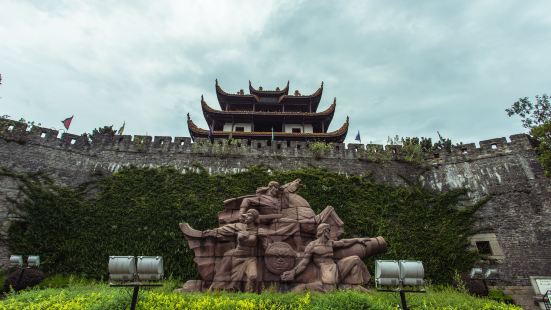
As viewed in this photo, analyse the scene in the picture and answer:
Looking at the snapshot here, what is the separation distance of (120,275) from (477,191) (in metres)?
14.2

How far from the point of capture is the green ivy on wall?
1170cm

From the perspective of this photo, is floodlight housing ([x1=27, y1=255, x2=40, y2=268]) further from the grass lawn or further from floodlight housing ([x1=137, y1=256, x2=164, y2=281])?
floodlight housing ([x1=137, y1=256, x2=164, y2=281])

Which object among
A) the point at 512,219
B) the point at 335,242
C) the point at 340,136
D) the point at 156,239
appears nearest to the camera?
the point at 335,242

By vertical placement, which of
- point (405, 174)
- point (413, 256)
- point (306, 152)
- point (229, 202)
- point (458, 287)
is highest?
point (306, 152)

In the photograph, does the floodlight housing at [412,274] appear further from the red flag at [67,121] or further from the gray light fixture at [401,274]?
the red flag at [67,121]

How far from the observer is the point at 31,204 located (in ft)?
40.7

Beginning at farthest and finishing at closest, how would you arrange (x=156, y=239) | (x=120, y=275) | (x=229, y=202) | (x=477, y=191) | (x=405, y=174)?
1. (x=405, y=174)
2. (x=477, y=191)
3. (x=156, y=239)
4. (x=229, y=202)
5. (x=120, y=275)

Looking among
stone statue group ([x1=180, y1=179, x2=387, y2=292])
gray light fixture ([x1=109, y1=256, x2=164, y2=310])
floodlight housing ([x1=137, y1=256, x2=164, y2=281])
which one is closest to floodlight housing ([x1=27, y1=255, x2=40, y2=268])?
stone statue group ([x1=180, y1=179, x2=387, y2=292])

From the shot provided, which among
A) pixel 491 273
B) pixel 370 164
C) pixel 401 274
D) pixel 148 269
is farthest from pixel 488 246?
pixel 148 269

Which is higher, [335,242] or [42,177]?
[42,177]

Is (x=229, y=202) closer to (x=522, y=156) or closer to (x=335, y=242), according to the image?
(x=335, y=242)

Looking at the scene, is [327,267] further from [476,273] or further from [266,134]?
[266,134]

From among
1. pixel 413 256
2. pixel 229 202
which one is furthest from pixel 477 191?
pixel 229 202

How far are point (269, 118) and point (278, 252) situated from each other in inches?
673
